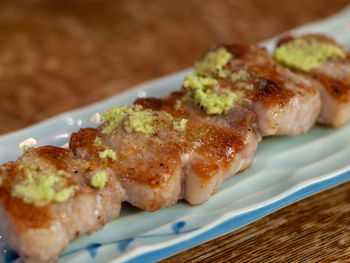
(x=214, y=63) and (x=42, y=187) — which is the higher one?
(x=214, y=63)

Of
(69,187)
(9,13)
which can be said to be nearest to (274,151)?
(69,187)

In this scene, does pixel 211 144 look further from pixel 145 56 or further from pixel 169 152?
pixel 145 56

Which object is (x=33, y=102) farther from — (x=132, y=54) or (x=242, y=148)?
(x=242, y=148)

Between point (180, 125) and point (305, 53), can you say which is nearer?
point (180, 125)

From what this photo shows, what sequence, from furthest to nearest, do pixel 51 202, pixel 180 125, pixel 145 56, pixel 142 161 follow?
pixel 145 56 < pixel 180 125 < pixel 142 161 < pixel 51 202

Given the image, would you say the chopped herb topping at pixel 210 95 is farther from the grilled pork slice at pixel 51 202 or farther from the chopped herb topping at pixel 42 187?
the chopped herb topping at pixel 42 187

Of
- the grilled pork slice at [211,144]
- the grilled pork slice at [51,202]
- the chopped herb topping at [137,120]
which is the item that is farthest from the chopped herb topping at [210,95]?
the grilled pork slice at [51,202]

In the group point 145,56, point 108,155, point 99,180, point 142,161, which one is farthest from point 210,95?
point 145,56
